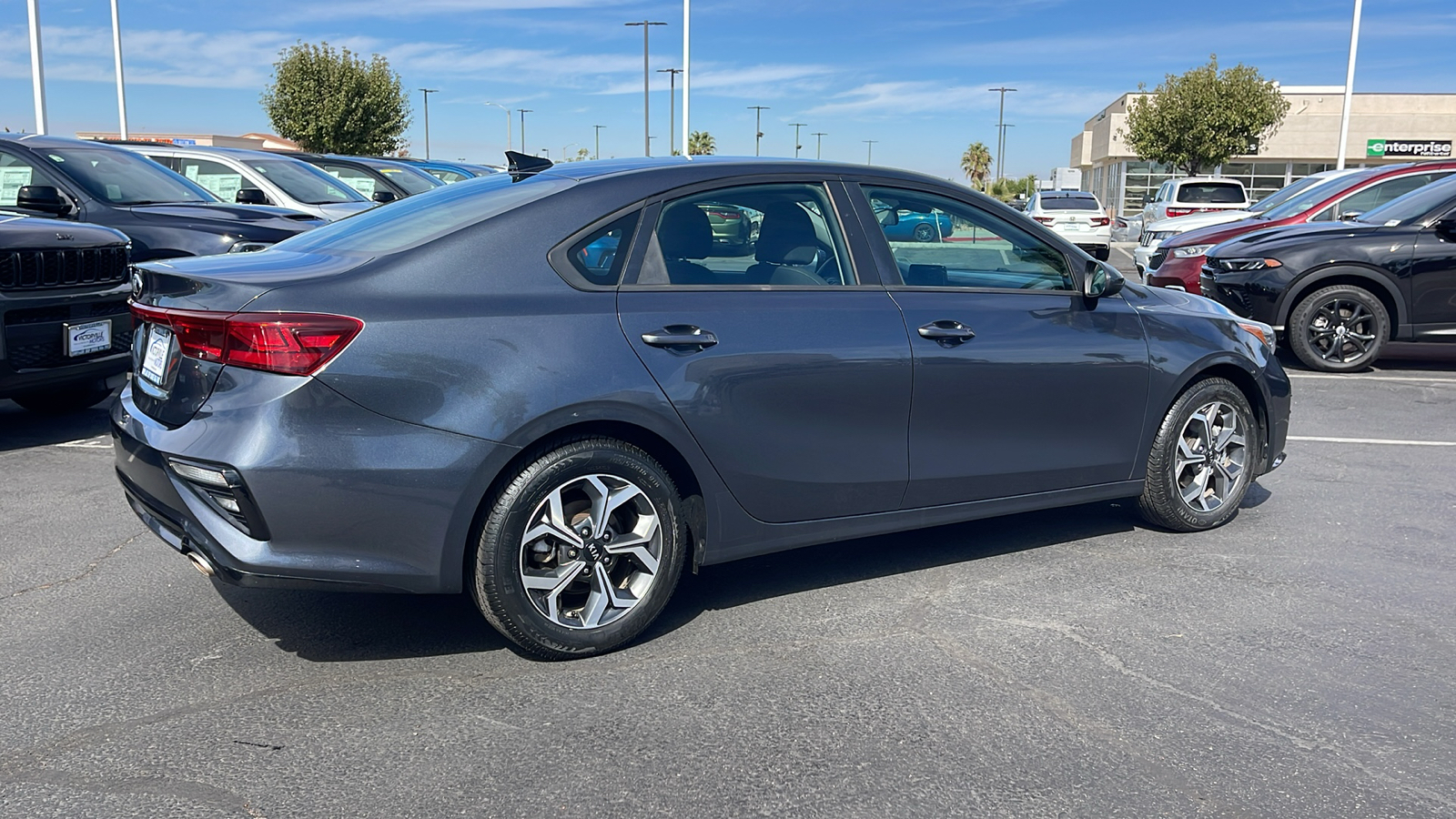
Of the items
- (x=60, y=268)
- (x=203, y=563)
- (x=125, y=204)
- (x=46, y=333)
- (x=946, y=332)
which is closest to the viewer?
(x=203, y=563)

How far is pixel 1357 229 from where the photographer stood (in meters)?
9.74

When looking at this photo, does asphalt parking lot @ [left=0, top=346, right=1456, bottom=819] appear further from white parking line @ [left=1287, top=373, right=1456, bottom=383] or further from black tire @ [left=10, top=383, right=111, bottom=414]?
white parking line @ [left=1287, top=373, right=1456, bottom=383]

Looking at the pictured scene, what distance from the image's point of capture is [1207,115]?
4566cm

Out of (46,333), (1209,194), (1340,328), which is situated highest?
(1209,194)

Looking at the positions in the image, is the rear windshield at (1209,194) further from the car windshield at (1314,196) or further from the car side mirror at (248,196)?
the car side mirror at (248,196)

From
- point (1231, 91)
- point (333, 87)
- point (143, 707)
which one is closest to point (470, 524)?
point (143, 707)

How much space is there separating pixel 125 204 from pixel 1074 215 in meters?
20.0

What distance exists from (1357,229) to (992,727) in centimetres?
824

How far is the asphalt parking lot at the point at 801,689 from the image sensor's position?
2.89 metres

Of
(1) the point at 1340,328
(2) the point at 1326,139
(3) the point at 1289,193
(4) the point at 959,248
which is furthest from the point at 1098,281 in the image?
(2) the point at 1326,139

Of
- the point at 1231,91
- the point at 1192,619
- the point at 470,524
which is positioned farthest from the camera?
the point at 1231,91

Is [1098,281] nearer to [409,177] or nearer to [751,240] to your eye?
[751,240]

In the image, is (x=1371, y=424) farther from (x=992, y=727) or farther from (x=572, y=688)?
(x=572, y=688)

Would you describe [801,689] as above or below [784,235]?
below
